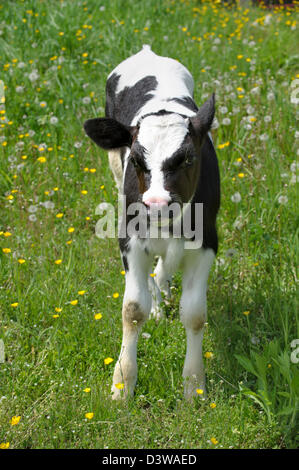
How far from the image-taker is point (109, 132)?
3.04m

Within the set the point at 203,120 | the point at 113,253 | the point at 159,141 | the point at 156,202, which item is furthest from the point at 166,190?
the point at 113,253

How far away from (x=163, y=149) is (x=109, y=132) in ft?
1.32

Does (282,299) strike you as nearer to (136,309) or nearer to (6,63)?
(136,309)

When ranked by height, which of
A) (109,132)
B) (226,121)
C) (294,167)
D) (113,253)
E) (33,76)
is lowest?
(113,253)

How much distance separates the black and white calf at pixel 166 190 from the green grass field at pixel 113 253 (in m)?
0.18

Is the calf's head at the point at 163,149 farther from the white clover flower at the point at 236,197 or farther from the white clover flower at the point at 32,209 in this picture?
the white clover flower at the point at 32,209

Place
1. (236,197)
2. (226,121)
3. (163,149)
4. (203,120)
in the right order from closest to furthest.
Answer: (163,149) → (203,120) → (236,197) → (226,121)

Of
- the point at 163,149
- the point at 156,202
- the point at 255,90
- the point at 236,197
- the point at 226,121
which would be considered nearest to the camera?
the point at 156,202

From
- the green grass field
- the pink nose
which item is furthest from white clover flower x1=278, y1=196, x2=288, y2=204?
the pink nose

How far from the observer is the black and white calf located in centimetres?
276

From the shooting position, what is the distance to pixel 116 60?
619cm

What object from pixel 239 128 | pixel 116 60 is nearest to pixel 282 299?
pixel 239 128

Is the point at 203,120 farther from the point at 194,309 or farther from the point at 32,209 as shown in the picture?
the point at 32,209

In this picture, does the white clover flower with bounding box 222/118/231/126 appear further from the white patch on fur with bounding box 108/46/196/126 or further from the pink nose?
the pink nose
